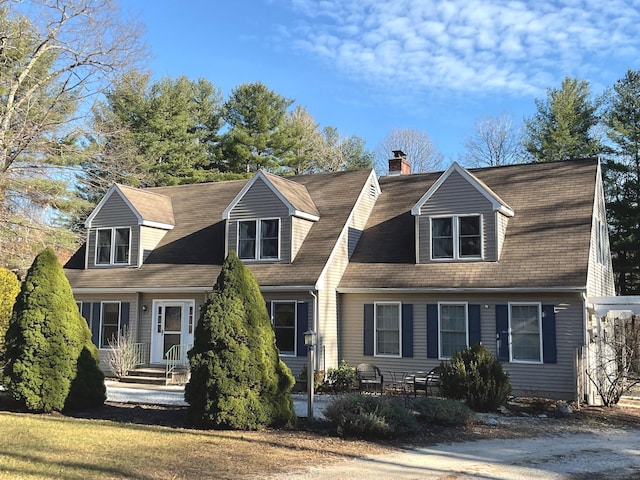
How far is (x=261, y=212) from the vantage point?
1947 cm

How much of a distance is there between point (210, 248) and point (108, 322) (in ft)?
14.0

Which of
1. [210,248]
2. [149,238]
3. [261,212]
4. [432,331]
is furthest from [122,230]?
[432,331]

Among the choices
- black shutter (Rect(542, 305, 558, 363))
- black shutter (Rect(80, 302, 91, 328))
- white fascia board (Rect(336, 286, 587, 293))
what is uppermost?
white fascia board (Rect(336, 286, 587, 293))

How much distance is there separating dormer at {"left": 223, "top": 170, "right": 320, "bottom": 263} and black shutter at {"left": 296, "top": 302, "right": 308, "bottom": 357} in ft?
5.97

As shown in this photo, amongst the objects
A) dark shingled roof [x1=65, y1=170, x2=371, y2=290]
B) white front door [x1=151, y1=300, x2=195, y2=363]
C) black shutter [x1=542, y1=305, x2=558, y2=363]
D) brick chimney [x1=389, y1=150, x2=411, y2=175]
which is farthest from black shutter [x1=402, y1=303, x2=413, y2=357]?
brick chimney [x1=389, y1=150, x2=411, y2=175]

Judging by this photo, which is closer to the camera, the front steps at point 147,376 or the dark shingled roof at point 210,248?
the front steps at point 147,376

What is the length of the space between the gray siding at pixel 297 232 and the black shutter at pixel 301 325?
71.7 inches

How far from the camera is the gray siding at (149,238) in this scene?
21.3 meters

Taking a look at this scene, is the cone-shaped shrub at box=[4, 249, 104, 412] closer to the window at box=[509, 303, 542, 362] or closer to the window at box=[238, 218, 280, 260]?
the window at box=[238, 218, 280, 260]

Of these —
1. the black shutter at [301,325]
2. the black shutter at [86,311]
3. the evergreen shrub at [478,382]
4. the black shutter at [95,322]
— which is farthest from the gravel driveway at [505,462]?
the black shutter at [86,311]

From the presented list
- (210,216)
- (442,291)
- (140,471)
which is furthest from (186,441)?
(210,216)

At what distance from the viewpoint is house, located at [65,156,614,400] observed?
625 inches

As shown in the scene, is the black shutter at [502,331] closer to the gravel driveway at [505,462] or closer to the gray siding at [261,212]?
the gravel driveway at [505,462]

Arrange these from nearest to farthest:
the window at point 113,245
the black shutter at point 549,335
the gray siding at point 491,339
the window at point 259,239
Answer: the gray siding at point 491,339, the black shutter at point 549,335, the window at point 259,239, the window at point 113,245
